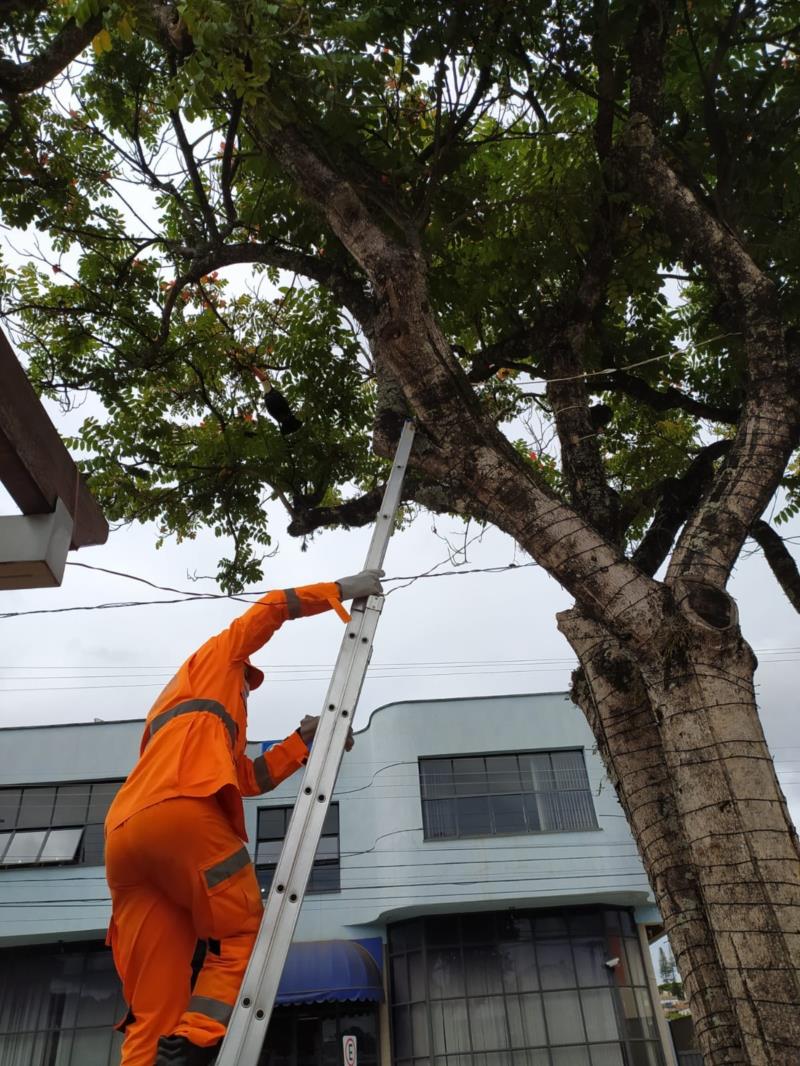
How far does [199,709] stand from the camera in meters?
3.48

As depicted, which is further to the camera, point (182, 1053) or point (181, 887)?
point (181, 887)

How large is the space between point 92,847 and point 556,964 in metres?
9.90

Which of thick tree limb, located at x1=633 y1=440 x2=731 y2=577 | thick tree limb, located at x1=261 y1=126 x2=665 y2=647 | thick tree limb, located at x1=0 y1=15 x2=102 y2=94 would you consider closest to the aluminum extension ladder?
thick tree limb, located at x1=261 y1=126 x2=665 y2=647

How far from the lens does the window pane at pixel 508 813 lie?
17.5m

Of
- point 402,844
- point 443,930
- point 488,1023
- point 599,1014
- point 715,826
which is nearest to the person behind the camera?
point 715,826

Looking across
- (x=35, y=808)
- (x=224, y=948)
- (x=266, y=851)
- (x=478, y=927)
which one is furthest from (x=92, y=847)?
(x=224, y=948)

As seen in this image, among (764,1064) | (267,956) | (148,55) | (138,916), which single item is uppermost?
(148,55)

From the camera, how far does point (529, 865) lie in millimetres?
16656

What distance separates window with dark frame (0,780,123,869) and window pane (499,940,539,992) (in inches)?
337

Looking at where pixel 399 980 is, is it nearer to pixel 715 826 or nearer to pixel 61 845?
pixel 61 845

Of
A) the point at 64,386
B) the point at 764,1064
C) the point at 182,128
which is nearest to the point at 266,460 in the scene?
the point at 64,386

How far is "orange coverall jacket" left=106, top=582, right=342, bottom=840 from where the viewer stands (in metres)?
3.21

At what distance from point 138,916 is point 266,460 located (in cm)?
528

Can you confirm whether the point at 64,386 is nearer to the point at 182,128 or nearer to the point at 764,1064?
the point at 182,128
